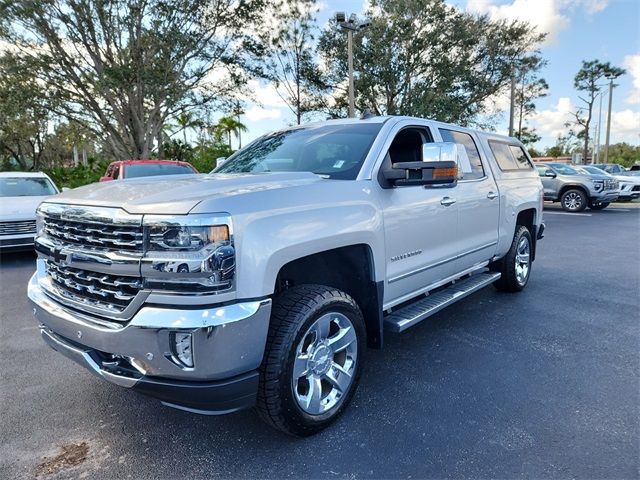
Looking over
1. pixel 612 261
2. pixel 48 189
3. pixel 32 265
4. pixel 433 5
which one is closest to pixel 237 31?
pixel 433 5

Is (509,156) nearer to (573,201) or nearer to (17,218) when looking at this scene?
(17,218)

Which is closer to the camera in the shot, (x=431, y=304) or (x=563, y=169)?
A: (x=431, y=304)

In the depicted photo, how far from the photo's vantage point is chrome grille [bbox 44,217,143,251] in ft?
6.88

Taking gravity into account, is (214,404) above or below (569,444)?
above

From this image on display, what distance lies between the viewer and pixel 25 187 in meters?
8.66

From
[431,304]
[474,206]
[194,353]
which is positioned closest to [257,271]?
[194,353]

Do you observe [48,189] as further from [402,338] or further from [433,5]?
[433,5]

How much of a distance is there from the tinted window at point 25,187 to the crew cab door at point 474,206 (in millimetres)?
8064

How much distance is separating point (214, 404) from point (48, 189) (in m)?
8.71

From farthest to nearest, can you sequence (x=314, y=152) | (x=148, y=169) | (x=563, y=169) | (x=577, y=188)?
(x=563, y=169) < (x=577, y=188) < (x=148, y=169) < (x=314, y=152)

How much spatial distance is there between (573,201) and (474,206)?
1379 centimetres

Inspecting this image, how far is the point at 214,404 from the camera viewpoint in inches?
83.1

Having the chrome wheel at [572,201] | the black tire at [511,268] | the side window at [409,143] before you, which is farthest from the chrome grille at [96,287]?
the chrome wheel at [572,201]

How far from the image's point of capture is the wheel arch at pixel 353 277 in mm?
2821
